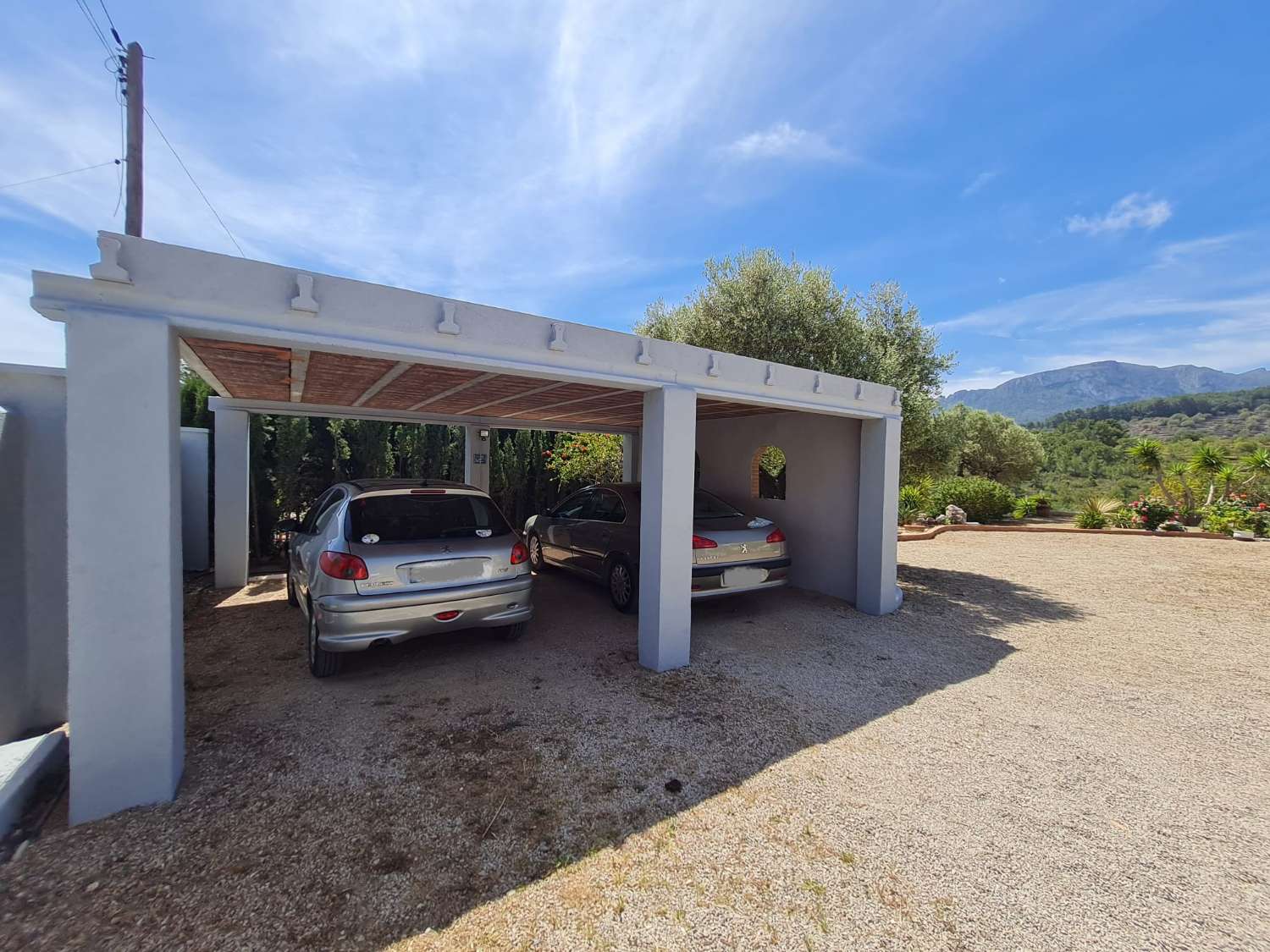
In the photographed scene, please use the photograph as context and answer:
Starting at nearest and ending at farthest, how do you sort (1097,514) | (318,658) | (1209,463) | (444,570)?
1. (444,570)
2. (318,658)
3. (1097,514)
4. (1209,463)

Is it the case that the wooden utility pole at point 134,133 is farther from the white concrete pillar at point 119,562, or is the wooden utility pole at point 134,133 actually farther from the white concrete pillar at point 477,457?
the white concrete pillar at point 119,562

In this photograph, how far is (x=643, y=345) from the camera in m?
4.27

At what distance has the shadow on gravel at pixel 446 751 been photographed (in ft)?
7.00

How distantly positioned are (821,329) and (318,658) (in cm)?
828

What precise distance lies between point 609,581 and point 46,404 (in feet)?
16.3

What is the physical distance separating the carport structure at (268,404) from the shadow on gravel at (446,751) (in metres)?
0.50

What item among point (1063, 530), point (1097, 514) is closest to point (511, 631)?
point (1063, 530)

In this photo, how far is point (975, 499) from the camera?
1689cm

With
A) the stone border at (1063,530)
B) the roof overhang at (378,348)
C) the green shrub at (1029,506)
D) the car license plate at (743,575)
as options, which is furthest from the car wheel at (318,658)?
the green shrub at (1029,506)

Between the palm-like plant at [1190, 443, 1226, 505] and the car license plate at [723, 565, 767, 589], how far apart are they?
17.4m

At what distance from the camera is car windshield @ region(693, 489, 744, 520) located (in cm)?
625

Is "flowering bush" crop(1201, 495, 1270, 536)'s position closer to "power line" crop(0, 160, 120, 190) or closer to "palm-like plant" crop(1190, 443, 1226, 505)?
"palm-like plant" crop(1190, 443, 1226, 505)

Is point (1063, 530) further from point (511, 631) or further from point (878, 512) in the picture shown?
point (511, 631)

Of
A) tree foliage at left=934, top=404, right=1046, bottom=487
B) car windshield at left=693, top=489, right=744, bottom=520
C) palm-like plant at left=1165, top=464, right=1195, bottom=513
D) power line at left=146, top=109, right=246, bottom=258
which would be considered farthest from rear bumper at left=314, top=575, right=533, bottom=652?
tree foliage at left=934, top=404, right=1046, bottom=487
